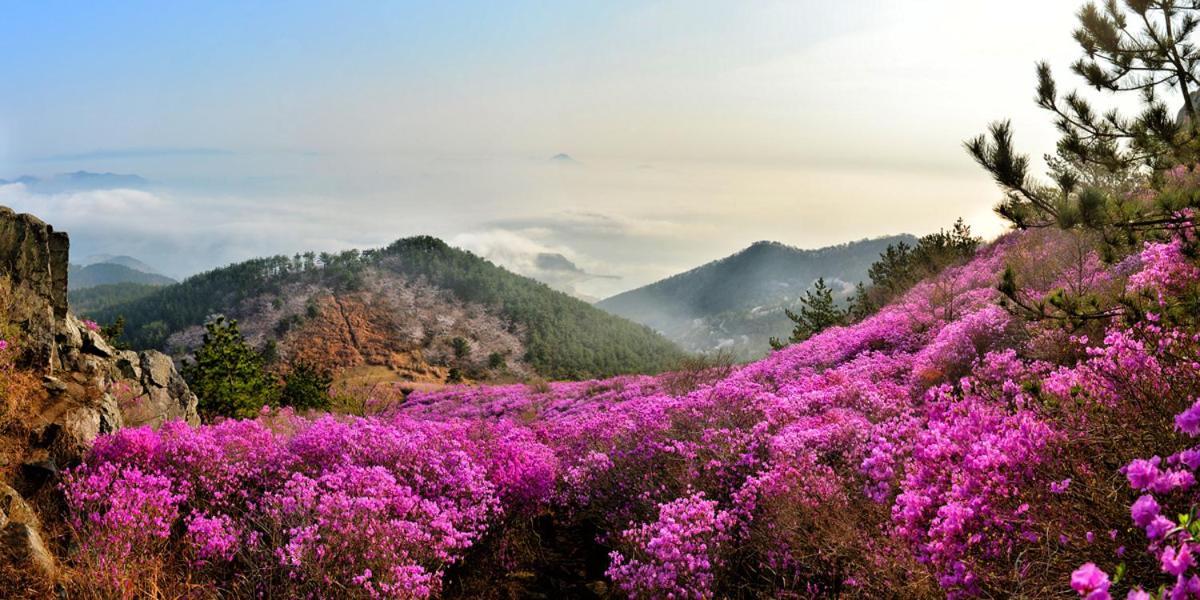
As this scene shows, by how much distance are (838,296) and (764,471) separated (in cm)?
19995

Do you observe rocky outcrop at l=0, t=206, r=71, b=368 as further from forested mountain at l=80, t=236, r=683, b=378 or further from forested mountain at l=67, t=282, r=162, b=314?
forested mountain at l=67, t=282, r=162, b=314

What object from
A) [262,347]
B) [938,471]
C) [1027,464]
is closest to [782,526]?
[938,471]

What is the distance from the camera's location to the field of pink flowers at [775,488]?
4.22 metres

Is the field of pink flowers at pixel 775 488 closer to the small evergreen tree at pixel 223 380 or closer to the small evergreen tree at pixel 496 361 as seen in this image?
the small evergreen tree at pixel 223 380

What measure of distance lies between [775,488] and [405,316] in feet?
271

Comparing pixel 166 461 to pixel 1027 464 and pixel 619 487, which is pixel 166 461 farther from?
pixel 1027 464

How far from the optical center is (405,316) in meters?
84.5

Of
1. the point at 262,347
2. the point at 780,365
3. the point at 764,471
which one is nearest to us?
the point at 764,471

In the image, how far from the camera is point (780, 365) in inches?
621

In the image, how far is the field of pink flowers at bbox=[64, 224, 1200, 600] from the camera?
13.8 feet

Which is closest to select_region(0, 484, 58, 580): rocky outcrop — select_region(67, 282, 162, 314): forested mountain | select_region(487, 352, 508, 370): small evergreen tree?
select_region(487, 352, 508, 370): small evergreen tree

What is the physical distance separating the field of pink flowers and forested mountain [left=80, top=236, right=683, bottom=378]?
2298 inches

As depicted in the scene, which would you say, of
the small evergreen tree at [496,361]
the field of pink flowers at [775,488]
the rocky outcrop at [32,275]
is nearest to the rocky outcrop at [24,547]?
the field of pink flowers at [775,488]

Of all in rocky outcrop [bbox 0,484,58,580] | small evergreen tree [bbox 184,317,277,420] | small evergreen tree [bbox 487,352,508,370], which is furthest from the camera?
small evergreen tree [bbox 487,352,508,370]
